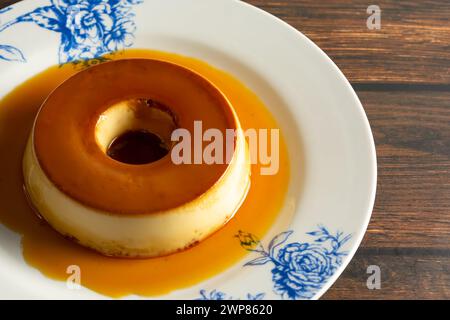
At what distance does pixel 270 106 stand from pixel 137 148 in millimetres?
359

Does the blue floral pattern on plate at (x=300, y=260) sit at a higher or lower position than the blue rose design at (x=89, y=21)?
lower

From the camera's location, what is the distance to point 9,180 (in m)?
1.69

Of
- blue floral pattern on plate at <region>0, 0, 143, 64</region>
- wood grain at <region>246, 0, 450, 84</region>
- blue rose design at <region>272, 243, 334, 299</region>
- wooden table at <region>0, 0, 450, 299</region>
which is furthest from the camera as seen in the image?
wood grain at <region>246, 0, 450, 84</region>

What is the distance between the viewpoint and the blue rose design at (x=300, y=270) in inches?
57.8

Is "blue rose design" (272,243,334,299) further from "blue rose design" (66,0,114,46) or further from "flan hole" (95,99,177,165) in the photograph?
"blue rose design" (66,0,114,46)

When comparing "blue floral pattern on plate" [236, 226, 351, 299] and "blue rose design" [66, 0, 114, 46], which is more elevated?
"blue rose design" [66, 0, 114, 46]

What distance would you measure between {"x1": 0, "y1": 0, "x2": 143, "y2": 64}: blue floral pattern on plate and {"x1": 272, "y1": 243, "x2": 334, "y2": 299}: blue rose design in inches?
29.7

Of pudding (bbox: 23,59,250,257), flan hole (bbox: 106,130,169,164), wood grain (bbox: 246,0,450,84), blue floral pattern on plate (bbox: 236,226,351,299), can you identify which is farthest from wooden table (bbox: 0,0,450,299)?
flan hole (bbox: 106,130,169,164)

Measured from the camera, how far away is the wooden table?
1633 millimetres

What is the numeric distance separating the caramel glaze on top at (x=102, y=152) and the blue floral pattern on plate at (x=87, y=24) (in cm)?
23

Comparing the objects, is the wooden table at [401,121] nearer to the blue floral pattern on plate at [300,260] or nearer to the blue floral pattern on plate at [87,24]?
the blue floral pattern on plate at [300,260]

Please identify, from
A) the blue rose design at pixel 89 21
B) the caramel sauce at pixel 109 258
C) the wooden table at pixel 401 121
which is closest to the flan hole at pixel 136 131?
the caramel sauce at pixel 109 258

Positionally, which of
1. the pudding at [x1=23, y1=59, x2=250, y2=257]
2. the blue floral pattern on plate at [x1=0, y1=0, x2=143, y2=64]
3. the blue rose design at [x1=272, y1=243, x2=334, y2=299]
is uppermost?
the blue floral pattern on plate at [x1=0, y1=0, x2=143, y2=64]

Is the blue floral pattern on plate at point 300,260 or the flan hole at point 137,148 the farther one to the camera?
the flan hole at point 137,148
